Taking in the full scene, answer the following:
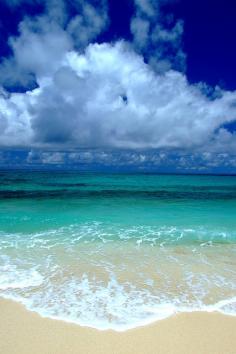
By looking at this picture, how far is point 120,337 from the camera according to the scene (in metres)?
4.88

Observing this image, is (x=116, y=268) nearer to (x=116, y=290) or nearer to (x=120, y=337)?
(x=116, y=290)

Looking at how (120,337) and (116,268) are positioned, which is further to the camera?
(116,268)

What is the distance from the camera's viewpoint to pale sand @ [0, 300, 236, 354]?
180 inches

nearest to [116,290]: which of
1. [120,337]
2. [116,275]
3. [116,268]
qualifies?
[116,275]

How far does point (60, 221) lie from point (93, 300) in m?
9.82

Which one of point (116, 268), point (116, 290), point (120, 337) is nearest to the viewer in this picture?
point (120, 337)

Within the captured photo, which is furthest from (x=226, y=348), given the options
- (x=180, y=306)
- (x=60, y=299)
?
(x=60, y=299)

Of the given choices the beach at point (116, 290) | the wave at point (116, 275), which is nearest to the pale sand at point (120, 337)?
the beach at point (116, 290)

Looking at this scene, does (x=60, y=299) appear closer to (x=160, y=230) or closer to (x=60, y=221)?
(x=160, y=230)

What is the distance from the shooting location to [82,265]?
8.51m

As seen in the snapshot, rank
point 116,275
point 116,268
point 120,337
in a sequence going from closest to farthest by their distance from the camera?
point 120,337, point 116,275, point 116,268

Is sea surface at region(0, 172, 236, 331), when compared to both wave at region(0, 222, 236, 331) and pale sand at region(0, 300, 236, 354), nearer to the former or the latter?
wave at region(0, 222, 236, 331)

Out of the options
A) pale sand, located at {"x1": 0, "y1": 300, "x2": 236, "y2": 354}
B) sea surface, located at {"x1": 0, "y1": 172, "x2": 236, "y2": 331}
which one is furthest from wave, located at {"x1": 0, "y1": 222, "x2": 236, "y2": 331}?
pale sand, located at {"x1": 0, "y1": 300, "x2": 236, "y2": 354}

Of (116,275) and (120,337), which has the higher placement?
(120,337)
